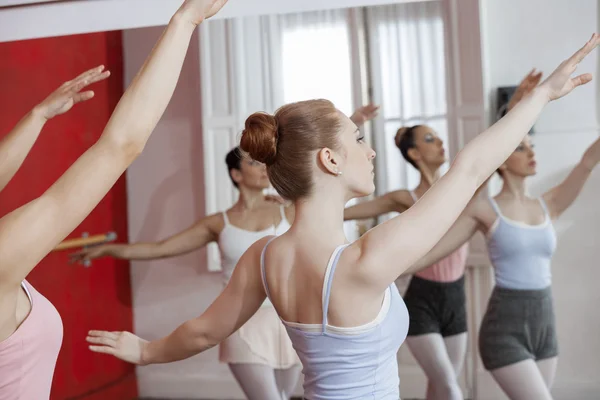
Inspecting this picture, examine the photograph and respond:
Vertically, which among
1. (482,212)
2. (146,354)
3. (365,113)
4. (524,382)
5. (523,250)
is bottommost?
(524,382)

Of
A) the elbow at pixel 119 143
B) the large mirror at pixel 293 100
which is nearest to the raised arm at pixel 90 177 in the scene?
the elbow at pixel 119 143

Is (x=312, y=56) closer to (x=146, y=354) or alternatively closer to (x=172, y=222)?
(x=172, y=222)

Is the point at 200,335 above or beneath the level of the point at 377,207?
beneath

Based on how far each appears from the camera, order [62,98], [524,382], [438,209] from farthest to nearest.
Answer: [524,382] < [62,98] < [438,209]

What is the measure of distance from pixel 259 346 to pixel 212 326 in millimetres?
1152

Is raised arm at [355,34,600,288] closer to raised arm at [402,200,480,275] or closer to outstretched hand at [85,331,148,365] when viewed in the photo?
outstretched hand at [85,331,148,365]

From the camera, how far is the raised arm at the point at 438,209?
3.74 ft

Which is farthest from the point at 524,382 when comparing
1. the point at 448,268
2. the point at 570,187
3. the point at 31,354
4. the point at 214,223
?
the point at 31,354

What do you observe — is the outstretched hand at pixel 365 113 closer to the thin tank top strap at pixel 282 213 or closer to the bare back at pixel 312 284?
the thin tank top strap at pixel 282 213

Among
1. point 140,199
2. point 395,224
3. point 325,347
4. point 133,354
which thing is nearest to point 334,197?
point 395,224

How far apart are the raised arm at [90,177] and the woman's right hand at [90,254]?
5.47 feet

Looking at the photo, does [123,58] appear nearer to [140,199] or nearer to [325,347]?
[140,199]

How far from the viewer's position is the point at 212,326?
1.41 m

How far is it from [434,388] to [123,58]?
1.71 meters
